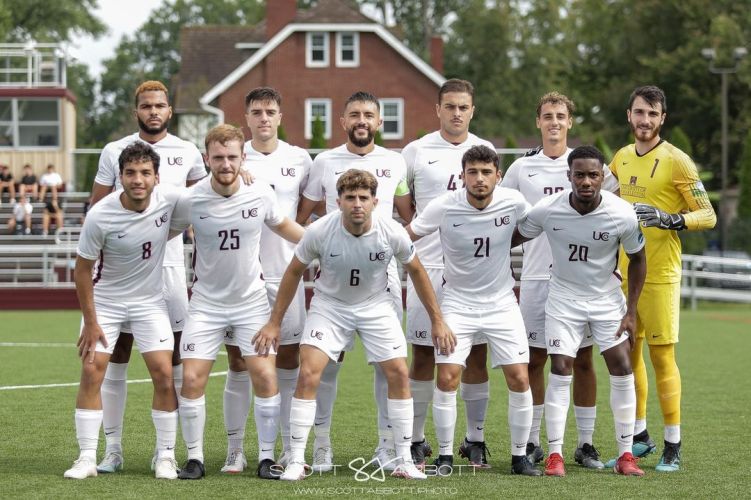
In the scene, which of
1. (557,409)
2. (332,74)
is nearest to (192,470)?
(557,409)

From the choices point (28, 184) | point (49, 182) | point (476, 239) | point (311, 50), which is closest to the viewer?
point (476, 239)

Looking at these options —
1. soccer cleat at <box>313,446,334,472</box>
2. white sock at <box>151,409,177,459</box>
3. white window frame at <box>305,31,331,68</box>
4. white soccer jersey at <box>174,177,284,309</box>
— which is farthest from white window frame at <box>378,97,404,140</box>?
white sock at <box>151,409,177,459</box>

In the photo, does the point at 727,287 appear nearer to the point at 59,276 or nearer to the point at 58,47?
the point at 59,276

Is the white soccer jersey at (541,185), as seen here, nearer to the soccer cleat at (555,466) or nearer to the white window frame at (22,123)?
the soccer cleat at (555,466)

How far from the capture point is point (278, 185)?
8648mm

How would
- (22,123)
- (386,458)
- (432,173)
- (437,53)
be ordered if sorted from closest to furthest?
(386,458) → (432,173) → (22,123) → (437,53)

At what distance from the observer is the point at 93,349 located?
789cm

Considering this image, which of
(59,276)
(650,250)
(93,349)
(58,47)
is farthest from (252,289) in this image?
(58,47)

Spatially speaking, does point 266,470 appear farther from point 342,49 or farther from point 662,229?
point 342,49

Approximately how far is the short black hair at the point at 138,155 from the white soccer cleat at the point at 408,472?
8.17ft

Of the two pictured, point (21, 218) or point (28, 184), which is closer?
point (21, 218)

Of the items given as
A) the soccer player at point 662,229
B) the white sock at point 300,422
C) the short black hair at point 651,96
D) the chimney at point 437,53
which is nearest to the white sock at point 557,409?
the soccer player at point 662,229

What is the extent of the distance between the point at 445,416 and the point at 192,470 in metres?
1.68

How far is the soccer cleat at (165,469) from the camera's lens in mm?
7879
